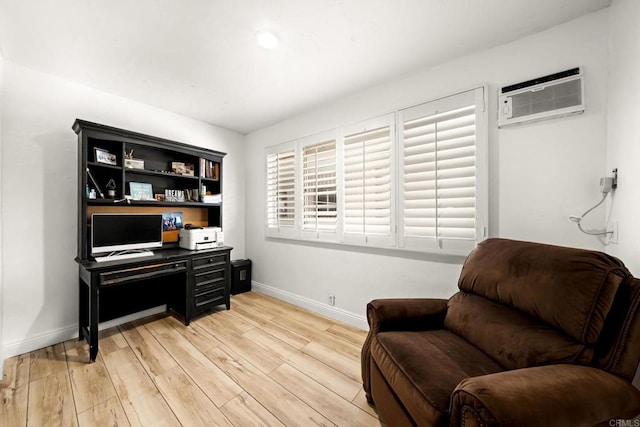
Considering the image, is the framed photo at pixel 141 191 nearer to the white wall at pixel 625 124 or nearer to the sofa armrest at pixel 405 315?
the sofa armrest at pixel 405 315

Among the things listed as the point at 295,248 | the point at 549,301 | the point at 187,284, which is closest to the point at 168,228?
the point at 187,284

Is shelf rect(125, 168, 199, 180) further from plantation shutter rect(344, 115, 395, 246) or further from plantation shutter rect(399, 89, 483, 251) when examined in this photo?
plantation shutter rect(399, 89, 483, 251)

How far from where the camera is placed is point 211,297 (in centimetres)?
290

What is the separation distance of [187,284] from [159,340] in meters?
0.56

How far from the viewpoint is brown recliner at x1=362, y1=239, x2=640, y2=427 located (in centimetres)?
80

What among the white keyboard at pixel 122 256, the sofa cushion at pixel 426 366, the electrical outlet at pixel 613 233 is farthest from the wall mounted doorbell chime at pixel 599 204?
the white keyboard at pixel 122 256

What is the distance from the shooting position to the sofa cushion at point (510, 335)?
1.04 metres

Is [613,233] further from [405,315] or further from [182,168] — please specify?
[182,168]

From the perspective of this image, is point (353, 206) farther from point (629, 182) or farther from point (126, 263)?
point (126, 263)

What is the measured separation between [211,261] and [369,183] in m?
2.07

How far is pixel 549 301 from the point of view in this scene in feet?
3.80

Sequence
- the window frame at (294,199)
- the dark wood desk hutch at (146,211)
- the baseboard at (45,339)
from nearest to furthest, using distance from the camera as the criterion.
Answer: the baseboard at (45,339), the dark wood desk hutch at (146,211), the window frame at (294,199)

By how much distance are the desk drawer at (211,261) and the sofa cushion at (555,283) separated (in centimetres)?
263

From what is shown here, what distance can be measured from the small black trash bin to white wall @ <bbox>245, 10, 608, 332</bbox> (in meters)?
1.61
